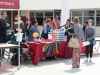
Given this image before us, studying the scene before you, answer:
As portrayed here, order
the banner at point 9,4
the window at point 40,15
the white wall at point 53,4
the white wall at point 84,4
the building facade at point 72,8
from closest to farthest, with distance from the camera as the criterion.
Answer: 1. the banner at point 9,4
2. the white wall at point 84,4
3. the white wall at point 53,4
4. the building facade at point 72,8
5. the window at point 40,15

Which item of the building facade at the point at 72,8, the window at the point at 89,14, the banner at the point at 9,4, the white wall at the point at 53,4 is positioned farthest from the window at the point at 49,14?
the banner at the point at 9,4

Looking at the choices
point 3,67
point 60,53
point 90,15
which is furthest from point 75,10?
point 3,67

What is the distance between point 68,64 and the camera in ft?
27.8

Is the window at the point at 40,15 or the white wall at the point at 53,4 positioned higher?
the white wall at the point at 53,4

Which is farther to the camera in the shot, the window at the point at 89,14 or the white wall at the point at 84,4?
the window at the point at 89,14

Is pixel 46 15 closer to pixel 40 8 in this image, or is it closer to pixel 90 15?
pixel 40 8

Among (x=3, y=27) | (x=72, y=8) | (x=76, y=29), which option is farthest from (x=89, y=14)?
(x=3, y=27)

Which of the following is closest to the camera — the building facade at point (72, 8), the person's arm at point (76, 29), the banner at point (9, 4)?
the banner at point (9, 4)

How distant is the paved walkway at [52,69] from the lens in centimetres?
707

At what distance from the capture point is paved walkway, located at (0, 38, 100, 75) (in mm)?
7074

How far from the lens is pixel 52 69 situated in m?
7.58

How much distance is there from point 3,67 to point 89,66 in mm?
3058

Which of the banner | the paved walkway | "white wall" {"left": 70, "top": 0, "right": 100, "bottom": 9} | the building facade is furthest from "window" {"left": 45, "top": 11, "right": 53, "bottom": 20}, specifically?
the banner

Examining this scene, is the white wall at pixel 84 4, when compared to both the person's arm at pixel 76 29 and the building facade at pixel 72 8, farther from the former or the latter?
the person's arm at pixel 76 29
